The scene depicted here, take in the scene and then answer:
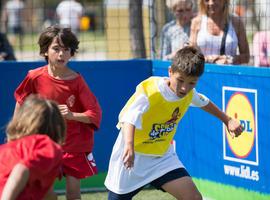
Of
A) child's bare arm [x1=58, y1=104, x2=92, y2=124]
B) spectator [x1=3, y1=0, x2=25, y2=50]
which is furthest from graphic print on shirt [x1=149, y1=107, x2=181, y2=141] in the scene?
spectator [x1=3, y1=0, x2=25, y2=50]

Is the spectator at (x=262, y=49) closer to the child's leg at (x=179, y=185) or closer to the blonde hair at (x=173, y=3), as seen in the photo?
the blonde hair at (x=173, y=3)

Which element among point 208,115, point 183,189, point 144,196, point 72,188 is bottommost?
point 144,196

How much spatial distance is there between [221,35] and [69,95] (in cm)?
196

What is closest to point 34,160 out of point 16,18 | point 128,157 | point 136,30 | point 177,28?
point 128,157

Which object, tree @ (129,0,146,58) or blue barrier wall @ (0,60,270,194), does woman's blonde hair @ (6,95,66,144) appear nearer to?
blue barrier wall @ (0,60,270,194)

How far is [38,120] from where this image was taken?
12.9 feet

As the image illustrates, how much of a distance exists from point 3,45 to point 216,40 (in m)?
3.23

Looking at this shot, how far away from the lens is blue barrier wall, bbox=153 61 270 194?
6953 millimetres

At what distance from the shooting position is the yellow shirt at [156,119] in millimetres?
5789

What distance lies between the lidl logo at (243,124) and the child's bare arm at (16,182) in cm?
354

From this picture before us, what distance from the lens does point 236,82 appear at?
7270mm

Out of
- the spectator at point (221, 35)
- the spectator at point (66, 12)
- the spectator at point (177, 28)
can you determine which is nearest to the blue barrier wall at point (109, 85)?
the spectator at point (177, 28)

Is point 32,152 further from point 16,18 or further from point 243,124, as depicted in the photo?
point 16,18

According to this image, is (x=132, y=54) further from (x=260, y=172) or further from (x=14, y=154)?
(x=14, y=154)
